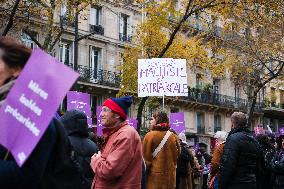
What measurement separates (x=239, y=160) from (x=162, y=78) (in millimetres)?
5656

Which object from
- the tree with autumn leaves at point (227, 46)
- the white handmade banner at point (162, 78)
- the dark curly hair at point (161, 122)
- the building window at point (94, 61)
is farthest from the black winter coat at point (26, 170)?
the building window at point (94, 61)

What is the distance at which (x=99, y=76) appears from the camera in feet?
116

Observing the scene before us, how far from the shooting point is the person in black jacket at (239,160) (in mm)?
6930

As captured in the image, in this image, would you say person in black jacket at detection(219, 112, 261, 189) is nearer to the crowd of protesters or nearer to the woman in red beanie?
the crowd of protesters

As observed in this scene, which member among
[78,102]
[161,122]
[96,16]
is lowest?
[161,122]

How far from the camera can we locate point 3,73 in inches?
114

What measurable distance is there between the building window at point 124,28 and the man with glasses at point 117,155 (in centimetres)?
3191

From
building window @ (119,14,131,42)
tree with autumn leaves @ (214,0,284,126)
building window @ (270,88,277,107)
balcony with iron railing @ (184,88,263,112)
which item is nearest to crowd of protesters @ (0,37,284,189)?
tree with autumn leaves @ (214,0,284,126)

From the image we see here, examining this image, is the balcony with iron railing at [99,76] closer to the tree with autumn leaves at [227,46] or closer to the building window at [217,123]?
the tree with autumn leaves at [227,46]

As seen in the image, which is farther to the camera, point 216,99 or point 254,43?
point 216,99

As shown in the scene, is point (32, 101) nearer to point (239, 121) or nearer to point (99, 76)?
point (239, 121)

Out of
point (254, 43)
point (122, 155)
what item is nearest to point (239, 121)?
point (122, 155)

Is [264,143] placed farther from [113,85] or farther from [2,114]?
[113,85]

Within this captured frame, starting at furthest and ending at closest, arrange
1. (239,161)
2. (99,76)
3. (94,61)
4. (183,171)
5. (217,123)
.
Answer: (217,123)
(94,61)
(99,76)
(183,171)
(239,161)
